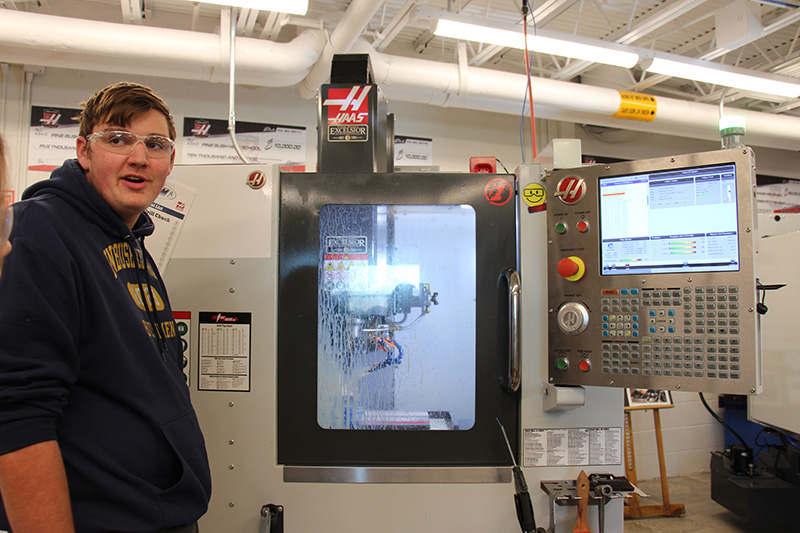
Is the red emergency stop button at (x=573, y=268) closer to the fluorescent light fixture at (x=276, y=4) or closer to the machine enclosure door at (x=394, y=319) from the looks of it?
the machine enclosure door at (x=394, y=319)

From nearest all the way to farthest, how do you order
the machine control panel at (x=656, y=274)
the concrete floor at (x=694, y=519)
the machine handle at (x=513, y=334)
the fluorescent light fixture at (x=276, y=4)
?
the machine control panel at (x=656, y=274) < the machine handle at (x=513, y=334) < the fluorescent light fixture at (x=276, y=4) < the concrete floor at (x=694, y=519)

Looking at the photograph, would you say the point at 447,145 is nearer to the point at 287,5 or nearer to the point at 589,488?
the point at 287,5

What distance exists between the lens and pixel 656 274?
138 centimetres

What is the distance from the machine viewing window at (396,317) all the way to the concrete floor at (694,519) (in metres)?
3.12

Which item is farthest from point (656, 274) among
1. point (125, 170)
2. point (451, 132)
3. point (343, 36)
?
point (451, 132)

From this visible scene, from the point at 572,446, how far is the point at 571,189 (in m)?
0.77

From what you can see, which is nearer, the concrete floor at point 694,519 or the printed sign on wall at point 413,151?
the concrete floor at point 694,519

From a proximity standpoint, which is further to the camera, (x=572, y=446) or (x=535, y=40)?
(x=535, y=40)

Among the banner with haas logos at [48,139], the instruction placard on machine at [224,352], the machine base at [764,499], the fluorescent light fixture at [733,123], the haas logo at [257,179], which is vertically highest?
the banner with haas logos at [48,139]

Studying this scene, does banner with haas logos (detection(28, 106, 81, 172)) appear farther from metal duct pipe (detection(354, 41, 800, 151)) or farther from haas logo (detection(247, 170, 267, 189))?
haas logo (detection(247, 170, 267, 189))

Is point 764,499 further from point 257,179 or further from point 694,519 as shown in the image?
point 257,179

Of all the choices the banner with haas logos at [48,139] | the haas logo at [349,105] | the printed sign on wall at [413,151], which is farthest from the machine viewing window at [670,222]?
the banner with haas logos at [48,139]

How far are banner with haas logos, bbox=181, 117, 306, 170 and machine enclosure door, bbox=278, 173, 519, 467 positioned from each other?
2624mm

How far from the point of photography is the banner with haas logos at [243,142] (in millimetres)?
4109
